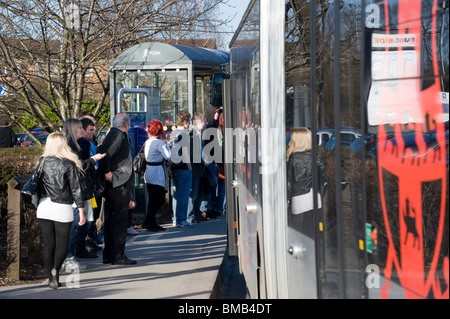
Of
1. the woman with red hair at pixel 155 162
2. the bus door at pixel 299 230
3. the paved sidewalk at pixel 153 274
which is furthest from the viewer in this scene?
the woman with red hair at pixel 155 162

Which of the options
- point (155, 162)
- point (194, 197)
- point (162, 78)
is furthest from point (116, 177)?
point (162, 78)

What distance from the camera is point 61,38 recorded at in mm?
13203

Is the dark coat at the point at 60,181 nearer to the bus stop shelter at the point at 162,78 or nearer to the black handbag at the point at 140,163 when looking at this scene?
the black handbag at the point at 140,163

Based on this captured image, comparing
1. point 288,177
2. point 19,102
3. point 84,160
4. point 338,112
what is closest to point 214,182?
point 19,102

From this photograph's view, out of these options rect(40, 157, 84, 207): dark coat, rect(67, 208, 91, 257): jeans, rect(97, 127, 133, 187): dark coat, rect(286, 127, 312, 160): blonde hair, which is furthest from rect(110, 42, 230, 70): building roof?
rect(286, 127, 312, 160): blonde hair

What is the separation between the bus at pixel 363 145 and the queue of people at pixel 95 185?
11.8ft

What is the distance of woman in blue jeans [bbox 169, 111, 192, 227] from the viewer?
42.0 feet

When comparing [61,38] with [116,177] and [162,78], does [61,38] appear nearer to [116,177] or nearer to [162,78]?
[162,78]

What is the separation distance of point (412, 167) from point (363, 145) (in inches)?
14.2

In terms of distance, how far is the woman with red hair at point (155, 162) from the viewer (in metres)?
11.7

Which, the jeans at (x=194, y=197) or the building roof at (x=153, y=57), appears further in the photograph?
the building roof at (x=153, y=57)

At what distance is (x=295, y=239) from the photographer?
400 centimetres

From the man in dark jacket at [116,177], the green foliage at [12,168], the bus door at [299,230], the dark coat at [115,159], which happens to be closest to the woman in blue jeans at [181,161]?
the green foliage at [12,168]

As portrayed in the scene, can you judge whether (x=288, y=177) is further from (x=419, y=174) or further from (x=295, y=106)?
(x=419, y=174)
